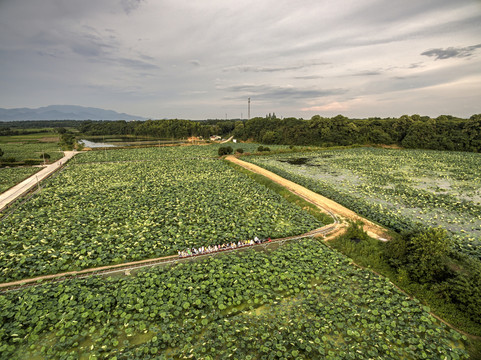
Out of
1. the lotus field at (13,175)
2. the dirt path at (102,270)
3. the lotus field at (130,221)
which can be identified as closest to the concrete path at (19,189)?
the lotus field at (13,175)

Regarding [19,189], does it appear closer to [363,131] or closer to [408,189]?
[408,189]

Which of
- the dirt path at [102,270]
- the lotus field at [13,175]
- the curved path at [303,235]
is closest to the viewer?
the dirt path at [102,270]

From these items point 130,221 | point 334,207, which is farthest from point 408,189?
point 130,221

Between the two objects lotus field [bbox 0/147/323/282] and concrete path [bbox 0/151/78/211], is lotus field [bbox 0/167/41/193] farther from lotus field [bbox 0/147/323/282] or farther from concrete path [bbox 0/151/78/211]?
lotus field [bbox 0/147/323/282]

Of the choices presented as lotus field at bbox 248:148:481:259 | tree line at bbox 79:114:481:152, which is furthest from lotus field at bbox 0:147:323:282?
tree line at bbox 79:114:481:152

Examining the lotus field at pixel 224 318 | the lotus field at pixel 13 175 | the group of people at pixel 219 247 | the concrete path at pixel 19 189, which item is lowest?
the lotus field at pixel 224 318

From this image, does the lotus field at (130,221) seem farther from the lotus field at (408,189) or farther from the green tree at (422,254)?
the lotus field at (408,189)
